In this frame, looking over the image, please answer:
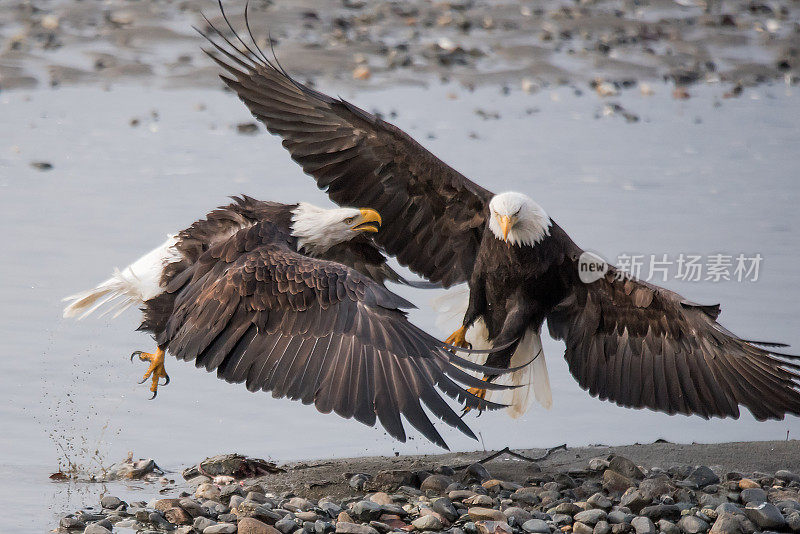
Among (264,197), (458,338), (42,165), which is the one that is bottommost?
(458,338)

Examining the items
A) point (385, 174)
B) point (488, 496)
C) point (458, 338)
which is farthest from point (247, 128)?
point (488, 496)

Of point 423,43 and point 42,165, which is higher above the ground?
point 423,43

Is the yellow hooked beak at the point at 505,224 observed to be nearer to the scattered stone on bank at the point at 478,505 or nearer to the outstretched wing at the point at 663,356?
the outstretched wing at the point at 663,356

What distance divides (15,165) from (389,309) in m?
5.42

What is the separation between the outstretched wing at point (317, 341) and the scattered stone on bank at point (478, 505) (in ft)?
1.12

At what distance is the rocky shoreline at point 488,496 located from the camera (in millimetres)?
4039

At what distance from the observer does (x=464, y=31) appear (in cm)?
1416

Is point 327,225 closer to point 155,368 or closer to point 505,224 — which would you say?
point 505,224

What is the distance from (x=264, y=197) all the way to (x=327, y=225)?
3.05 meters

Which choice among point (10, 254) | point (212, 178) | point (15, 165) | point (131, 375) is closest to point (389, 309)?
point (131, 375)

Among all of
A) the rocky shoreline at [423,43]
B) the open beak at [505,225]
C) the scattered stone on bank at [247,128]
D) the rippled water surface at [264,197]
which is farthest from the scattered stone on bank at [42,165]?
the open beak at [505,225]

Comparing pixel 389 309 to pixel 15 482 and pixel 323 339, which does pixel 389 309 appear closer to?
pixel 323 339

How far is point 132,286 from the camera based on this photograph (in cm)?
499

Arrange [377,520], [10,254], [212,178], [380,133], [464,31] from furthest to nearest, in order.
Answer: [464,31], [212,178], [10,254], [380,133], [377,520]
